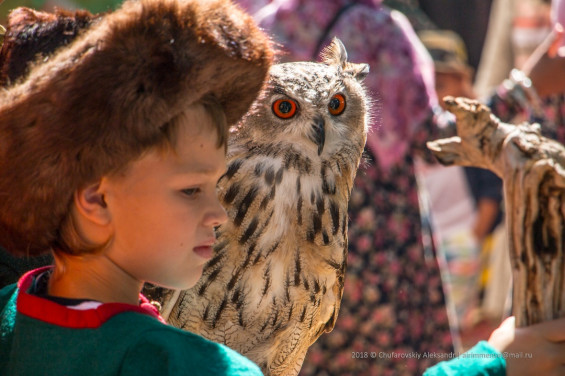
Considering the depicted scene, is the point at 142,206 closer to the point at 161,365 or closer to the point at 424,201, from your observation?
the point at 161,365

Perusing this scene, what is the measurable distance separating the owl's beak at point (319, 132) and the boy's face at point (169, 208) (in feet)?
1.49

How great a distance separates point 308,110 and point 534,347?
56 cm

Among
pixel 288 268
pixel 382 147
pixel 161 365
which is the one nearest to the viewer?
pixel 161 365

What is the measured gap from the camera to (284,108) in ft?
4.42

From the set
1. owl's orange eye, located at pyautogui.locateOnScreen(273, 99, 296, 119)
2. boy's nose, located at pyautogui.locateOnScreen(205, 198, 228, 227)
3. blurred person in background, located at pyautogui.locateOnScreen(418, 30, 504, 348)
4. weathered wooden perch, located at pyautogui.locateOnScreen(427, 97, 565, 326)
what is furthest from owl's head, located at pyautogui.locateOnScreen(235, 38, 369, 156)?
blurred person in background, located at pyautogui.locateOnScreen(418, 30, 504, 348)

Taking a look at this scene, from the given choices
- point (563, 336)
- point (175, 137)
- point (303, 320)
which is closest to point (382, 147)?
point (303, 320)

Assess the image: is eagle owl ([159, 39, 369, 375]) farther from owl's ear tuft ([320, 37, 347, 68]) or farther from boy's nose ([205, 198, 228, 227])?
boy's nose ([205, 198, 228, 227])

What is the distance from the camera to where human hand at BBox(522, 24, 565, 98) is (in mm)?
2133

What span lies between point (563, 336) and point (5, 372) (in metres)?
0.74

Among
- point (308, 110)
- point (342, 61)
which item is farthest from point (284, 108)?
point (342, 61)

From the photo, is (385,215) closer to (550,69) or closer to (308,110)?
(550,69)

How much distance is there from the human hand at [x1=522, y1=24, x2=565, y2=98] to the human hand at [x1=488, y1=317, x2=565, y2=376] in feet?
3.97

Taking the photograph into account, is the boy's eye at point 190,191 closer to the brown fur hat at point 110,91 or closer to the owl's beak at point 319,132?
the brown fur hat at point 110,91

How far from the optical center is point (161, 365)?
0.77m
